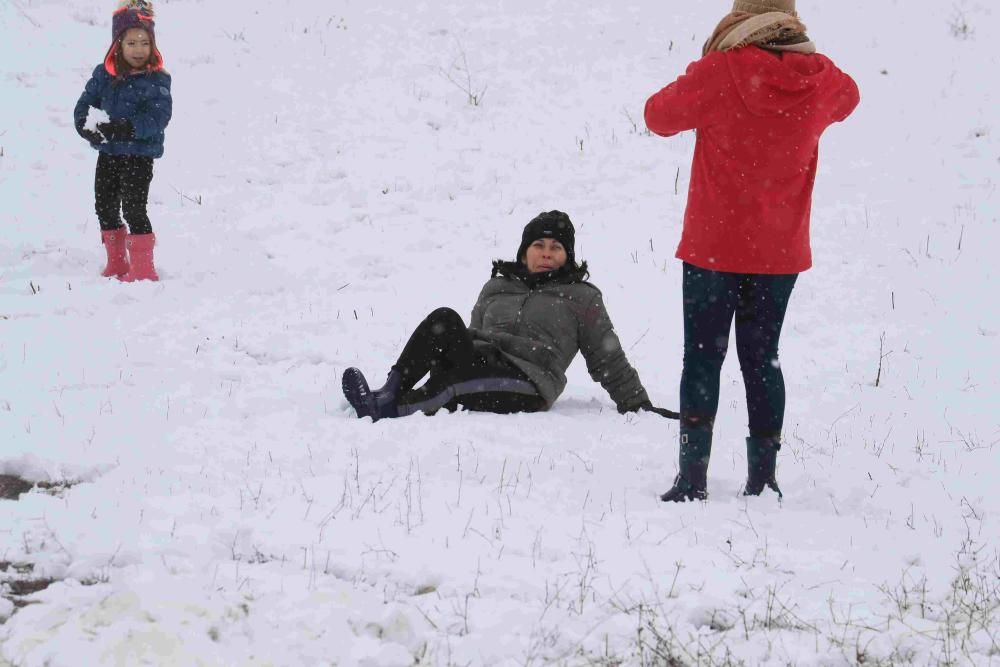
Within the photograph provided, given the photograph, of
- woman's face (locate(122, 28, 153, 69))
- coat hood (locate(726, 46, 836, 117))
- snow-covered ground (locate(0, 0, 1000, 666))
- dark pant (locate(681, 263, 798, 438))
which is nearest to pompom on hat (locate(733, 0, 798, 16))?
coat hood (locate(726, 46, 836, 117))

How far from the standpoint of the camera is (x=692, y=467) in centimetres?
439

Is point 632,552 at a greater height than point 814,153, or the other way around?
point 814,153

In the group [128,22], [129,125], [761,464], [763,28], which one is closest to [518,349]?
[761,464]

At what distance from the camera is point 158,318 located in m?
7.35

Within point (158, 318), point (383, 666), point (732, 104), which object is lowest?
point (383, 666)

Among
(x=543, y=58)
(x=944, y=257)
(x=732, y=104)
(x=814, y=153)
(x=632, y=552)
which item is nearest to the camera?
(x=632, y=552)

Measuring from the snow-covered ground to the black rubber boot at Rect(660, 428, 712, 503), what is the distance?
0.10 metres

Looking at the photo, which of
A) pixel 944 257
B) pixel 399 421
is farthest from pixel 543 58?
pixel 399 421

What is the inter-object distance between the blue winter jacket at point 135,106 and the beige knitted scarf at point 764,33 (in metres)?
5.49

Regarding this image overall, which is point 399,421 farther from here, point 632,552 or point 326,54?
point 326,54

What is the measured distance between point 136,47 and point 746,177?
5.87 m

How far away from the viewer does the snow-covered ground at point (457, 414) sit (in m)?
3.22

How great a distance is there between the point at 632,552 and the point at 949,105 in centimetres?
955

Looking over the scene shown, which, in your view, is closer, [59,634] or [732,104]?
[59,634]
